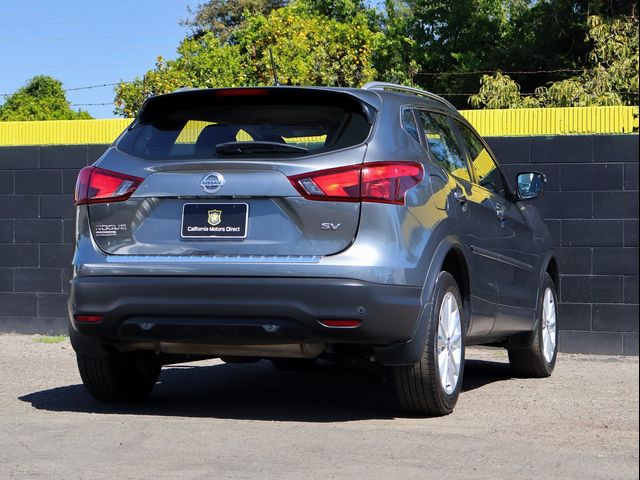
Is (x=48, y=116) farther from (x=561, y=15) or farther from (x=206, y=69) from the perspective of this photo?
(x=561, y=15)

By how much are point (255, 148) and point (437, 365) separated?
1452 mm

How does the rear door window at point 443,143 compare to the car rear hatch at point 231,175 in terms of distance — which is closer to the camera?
the car rear hatch at point 231,175

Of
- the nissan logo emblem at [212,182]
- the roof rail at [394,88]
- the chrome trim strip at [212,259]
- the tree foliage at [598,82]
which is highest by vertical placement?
the tree foliage at [598,82]

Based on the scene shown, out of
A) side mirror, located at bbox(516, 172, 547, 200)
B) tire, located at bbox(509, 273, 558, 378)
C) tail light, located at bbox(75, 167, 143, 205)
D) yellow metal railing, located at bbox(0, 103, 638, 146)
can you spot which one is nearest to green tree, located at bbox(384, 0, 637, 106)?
yellow metal railing, located at bbox(0, 103, 638, 146)

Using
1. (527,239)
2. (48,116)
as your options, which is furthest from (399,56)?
(527,239)

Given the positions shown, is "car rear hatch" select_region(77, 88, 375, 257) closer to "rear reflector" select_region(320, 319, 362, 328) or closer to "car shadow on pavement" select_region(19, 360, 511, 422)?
"rear reflector" select_region(320, 319, 362, 328)

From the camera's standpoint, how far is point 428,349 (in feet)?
20.3

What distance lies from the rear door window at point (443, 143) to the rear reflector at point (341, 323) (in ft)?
4.13

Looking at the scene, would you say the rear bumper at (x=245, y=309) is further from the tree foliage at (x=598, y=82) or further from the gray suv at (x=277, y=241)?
the tree foliage at (x=598, y=82)

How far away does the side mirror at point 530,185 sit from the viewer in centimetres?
806

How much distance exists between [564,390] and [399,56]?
37654 mm

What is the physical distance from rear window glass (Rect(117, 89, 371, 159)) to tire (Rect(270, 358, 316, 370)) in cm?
263

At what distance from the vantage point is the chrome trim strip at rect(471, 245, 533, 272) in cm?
703

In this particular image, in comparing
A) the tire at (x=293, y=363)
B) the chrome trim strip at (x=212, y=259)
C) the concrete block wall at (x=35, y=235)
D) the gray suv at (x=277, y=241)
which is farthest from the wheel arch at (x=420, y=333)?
the concrete block wall at (x=35, y=235)
